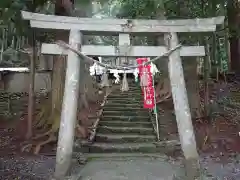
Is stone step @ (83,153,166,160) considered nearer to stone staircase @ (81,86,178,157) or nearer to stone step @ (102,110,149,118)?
stone staircase @ (81,86,178,157)

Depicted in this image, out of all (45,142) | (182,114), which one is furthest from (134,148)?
(182,114)

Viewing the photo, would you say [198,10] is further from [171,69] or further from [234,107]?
[171,69]

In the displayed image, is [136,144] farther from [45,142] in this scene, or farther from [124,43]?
[124,43]

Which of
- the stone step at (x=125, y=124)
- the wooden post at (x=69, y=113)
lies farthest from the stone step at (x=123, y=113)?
the wooden post at (x=69, y=113)

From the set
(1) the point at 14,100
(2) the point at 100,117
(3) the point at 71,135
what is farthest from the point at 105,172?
(1) the point at 14,100

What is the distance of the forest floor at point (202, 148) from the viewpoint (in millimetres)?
6363

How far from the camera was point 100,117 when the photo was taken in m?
10.0

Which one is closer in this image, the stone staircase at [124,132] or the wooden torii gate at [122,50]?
the wooden torii gate at [122,50]

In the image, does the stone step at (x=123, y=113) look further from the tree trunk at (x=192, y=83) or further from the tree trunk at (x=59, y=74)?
the tree trunk at (x=59, y=74)

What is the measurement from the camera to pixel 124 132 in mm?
9297

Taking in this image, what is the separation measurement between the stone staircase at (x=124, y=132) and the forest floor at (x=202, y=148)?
0.74 m

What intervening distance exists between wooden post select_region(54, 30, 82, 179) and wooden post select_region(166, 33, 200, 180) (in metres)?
1.68

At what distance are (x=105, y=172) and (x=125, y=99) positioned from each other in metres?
7.17

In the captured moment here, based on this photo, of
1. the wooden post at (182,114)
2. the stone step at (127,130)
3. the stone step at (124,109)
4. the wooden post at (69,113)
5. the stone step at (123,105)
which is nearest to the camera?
the wooden post at (69,113)
